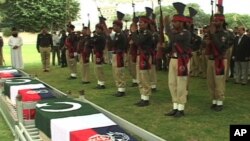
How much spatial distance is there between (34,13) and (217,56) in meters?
43.1

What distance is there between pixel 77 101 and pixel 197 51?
8393 mm

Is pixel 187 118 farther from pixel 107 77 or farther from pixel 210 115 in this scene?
pixel 107 77

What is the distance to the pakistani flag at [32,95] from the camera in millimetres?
5864

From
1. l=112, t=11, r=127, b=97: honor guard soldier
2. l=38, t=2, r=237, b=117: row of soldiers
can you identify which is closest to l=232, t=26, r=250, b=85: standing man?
l=38, t=2, r=237, b=117: row of soldiers

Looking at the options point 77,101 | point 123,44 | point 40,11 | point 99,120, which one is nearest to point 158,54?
point 123,44

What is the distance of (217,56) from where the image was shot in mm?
7648

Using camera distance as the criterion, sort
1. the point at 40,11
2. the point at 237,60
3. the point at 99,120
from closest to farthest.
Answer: the point at 99,120, the point at 237,60, the point at 40,11

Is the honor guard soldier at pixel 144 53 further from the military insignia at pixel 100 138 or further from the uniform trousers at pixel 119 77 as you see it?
the military insignia at pixel 100 138

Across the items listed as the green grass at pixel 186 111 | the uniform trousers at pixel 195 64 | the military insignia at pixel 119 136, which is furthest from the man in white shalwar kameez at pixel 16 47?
the military insignia at pixel 119 136

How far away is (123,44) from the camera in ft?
32.5

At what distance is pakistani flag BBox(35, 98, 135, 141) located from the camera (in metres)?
3.92

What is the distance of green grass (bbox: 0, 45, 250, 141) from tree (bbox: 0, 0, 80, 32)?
37759 millimetres

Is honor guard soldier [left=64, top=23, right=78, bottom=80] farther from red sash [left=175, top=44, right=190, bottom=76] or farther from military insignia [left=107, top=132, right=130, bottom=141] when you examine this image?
military insignia [left=107, top=132, right=130, bottom=141]

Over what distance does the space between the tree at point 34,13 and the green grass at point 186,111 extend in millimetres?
37759
